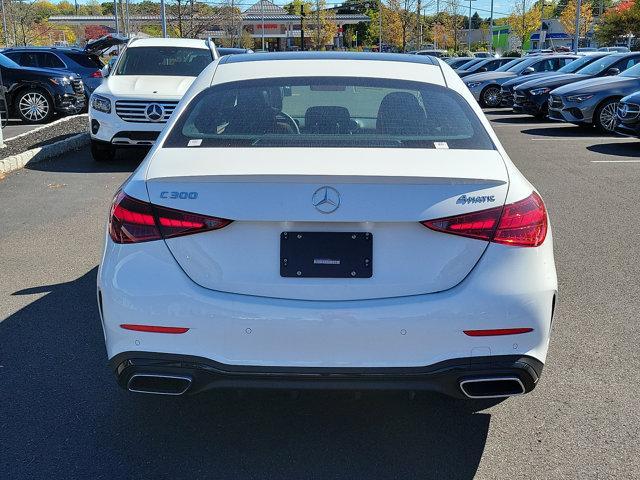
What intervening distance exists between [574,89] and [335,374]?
14821mm

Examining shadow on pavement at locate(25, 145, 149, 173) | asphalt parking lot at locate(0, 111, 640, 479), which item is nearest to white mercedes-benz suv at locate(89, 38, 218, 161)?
shadow on pavement at locate(25, 145, 149, 173)

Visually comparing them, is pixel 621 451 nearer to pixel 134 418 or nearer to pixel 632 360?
pixel 632 360

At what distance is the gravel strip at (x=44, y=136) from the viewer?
39.8 ft

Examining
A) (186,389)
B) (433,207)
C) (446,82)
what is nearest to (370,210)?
(433,207)

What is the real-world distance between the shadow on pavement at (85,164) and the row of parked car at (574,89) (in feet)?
28.7

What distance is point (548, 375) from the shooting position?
4070 millimetres

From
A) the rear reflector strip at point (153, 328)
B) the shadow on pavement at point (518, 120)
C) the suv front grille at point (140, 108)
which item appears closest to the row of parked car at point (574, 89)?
the shadow on pavement at point (518, 120)

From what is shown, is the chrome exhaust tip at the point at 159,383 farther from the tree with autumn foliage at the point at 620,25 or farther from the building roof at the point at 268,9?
the building roof at the point at 268,9

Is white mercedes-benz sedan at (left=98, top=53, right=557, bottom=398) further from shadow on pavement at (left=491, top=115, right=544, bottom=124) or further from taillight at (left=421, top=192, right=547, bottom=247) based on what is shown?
shadow on pavement at (left=491, top=115, right=544, bottom=124)

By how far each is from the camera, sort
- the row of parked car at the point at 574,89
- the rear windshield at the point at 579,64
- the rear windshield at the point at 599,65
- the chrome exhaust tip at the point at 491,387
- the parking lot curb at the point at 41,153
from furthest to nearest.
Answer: the rear windshield at the point at 579,64
the rear windshield at the point at 599,65
the row of parked car at the point at 574,89
the parking lot curb at the point at 41,153
the chrome exhaust tip at the point at 491,387

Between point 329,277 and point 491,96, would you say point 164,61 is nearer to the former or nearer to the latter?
point 329,277

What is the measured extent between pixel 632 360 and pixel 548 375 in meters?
0.60

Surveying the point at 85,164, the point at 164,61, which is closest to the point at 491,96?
the point at 164,61

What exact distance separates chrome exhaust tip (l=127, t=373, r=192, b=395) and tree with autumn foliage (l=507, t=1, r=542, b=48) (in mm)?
80884
